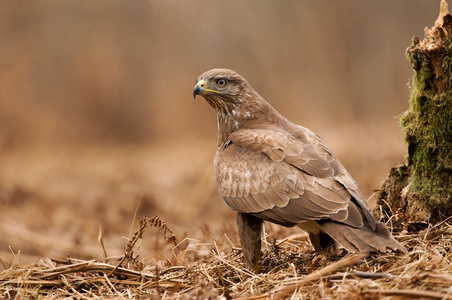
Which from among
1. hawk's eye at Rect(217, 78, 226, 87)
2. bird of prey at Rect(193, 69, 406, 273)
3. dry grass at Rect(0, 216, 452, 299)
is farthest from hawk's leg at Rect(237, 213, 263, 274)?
hawk's eye at Rect(217, 78, 226, 87)

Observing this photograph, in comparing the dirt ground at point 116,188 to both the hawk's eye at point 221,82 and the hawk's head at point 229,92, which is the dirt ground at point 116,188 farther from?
the hawk's eye at point 221,82

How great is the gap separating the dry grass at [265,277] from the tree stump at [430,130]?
0.25 meters

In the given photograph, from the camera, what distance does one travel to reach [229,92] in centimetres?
524

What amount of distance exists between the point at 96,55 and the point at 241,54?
13.5ft

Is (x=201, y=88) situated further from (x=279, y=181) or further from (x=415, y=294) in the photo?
(x=415, y=294)

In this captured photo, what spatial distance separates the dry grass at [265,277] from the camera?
3059mm

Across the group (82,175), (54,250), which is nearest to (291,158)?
(54,250)

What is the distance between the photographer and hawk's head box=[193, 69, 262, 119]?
5.22 meters

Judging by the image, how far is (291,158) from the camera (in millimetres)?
4363

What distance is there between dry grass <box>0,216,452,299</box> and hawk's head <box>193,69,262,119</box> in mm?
1417

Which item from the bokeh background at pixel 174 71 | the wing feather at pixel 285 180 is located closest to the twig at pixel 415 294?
the wing feather at pixel 285 180

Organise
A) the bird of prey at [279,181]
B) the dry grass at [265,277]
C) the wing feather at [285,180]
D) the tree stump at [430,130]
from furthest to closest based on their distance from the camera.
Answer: the tree stump at [430,130] < the wing feather at [285,180] < the bird of prey at [279,181] < the dry grass at [265,277]

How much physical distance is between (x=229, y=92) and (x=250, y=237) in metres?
1.58

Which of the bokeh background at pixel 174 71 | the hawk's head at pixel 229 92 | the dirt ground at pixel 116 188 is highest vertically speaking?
the bokeh background at pixel 174 71
